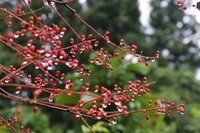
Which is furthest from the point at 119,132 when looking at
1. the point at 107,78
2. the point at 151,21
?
the point at 151,21

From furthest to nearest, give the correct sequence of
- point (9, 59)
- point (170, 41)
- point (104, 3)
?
point (170, 41) → point (104, 3) → point (9, 59)

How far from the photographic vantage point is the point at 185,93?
8930 millimetres

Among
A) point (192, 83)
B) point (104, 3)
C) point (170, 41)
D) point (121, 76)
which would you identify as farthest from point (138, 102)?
point (170, 41)

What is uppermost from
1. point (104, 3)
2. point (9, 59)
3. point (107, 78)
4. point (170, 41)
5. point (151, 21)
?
point (151, 21)

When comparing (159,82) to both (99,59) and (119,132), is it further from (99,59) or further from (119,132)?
(99,59)

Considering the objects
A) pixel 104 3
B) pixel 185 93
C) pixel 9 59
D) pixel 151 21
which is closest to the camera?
pixel 9 59

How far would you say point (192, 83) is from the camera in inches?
384

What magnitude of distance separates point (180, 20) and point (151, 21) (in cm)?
150

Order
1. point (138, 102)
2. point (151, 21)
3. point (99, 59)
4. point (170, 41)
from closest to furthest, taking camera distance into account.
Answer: point (99, 59)
point (138, 102)
point (170, 41)
point (151, 21)

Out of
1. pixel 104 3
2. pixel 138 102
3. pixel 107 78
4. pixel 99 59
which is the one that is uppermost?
pixel 104 3

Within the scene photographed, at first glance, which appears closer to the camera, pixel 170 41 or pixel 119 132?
pixel 119 132

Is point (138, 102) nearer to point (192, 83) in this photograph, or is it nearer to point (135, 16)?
point (192, 83)

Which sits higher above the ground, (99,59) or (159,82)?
(159,82)

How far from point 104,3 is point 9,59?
15.1 ft
